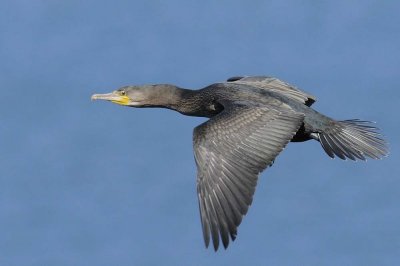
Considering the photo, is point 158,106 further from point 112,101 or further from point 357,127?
point 357,127

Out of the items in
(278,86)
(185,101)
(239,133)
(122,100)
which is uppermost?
(122,100)

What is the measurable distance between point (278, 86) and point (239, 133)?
2911 mm

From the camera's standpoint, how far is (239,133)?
14.5 metres

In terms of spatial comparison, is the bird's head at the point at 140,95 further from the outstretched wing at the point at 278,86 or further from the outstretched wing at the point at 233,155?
the outstretched wing at the point at 233,155

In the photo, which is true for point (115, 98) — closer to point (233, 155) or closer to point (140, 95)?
point (140, 95)

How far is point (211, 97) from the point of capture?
52.1 feet

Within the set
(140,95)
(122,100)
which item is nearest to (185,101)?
(140,95)

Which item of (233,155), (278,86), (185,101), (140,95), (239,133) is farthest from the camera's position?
(278,86)

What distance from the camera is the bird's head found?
1650cm

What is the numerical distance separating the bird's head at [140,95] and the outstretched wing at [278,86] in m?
1.11

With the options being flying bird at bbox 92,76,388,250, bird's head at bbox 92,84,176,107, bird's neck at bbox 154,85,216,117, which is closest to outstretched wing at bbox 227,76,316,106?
flying bird at bbox 92,76,388,250

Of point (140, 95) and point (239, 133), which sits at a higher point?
point (140, 95)

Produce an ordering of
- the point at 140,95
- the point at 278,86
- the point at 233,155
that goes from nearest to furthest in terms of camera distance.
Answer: the point at 233,155 → the point at 140,95 → the point at 278,86

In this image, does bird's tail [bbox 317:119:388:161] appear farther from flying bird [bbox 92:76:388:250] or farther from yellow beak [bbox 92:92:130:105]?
yellow beak [bbox 92:92:130:105]
